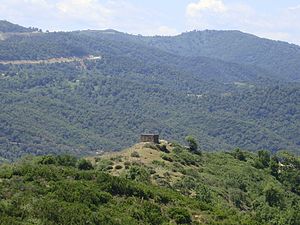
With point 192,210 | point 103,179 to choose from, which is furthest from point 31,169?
point 192,210

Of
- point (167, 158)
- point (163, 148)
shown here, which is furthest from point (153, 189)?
point (163, 148)

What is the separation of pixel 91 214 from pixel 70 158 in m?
25.4

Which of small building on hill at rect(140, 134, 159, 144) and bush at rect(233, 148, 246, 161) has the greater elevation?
small building on hill at rect(140, 134, 159, 144)

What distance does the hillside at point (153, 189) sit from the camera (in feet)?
127

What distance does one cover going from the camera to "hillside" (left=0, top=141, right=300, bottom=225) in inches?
1521

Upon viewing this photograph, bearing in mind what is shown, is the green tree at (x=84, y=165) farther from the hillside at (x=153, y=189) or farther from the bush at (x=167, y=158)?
the bush at (x=167, y=158)

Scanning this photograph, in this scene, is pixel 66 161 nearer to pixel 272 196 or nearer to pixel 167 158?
pixel 167 158

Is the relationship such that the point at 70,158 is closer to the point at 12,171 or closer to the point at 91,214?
the point at 12,171

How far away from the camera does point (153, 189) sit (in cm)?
5081

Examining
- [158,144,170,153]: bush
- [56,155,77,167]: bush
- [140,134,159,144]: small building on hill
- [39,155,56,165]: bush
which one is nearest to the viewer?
[39,155,56,165]: bush

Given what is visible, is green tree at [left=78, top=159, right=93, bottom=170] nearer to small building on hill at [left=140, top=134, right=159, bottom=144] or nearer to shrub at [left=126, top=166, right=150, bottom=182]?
shrub at [left=126, top=166, right=150, bottom=182]

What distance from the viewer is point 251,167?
298 ft

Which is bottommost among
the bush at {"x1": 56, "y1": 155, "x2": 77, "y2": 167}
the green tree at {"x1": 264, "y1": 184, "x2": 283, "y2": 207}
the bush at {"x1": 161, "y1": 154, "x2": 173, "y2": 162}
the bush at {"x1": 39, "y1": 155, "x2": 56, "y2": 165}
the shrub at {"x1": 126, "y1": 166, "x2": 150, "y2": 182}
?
the green tree at {"x1": 264, "y1": 184, "x2": 283, "y2": 207}

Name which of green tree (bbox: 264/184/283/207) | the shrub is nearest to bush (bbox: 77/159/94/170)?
the shrub
